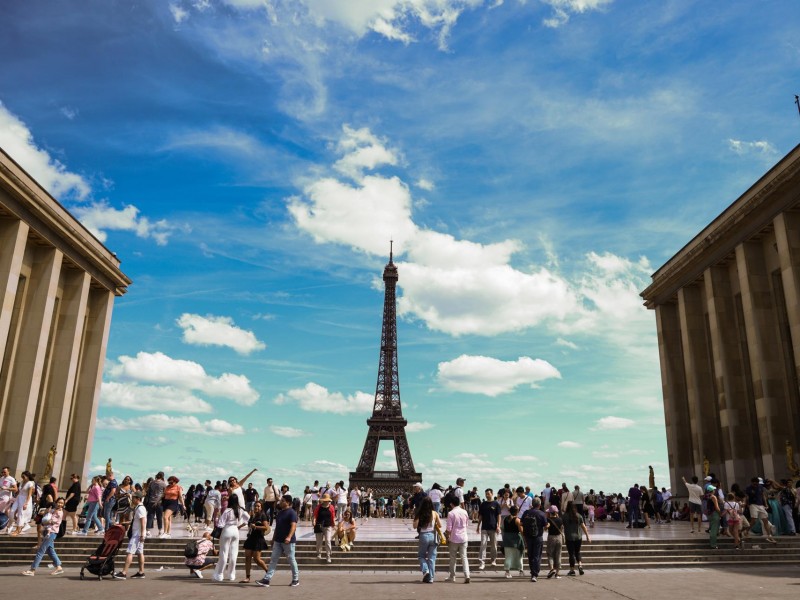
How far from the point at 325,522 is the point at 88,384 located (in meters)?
29.9

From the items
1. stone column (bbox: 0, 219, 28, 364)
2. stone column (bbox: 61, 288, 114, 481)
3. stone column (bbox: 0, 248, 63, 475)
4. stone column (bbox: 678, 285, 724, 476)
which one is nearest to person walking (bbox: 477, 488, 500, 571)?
stone column (bbox: 0, 219, 28, 364)

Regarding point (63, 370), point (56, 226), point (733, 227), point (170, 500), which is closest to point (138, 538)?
point (170, 500)

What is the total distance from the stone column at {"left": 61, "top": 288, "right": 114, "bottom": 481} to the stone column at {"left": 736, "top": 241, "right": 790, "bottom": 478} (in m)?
38.0

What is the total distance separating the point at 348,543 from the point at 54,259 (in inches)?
1002

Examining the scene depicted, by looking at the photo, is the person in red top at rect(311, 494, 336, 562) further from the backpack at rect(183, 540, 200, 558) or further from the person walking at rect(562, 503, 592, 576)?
the person walking at rect(562, 503, 592, 576)

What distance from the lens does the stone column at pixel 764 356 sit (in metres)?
31.0

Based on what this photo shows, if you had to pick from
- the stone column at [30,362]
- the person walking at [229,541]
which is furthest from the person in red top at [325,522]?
the stone column at [30,362]

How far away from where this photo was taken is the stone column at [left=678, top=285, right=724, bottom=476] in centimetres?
3869

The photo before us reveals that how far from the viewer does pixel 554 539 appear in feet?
54.0

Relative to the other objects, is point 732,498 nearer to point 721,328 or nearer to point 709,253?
point 721,328

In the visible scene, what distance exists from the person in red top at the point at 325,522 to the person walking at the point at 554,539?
5732mm

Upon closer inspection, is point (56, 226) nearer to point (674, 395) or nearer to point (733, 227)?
point (733, 227)

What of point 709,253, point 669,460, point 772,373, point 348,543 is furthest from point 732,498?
point 669,460

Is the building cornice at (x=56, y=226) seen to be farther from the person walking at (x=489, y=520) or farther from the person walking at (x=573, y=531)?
the person walking at (x=573, y=531)
